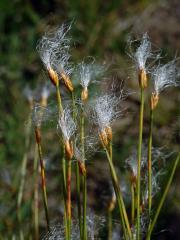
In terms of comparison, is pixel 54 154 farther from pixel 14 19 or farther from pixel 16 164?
pixel 14 19

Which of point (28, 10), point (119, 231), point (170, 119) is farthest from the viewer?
point (28, 10)

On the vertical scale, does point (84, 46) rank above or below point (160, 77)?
above

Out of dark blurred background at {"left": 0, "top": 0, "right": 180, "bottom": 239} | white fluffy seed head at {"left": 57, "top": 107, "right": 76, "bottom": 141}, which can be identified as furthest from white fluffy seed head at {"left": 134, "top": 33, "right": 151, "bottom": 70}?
dark blurred background at {"left": 0, "top": 0, "right": 180, "bottom": 239}

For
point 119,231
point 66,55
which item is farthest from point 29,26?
point 66,55

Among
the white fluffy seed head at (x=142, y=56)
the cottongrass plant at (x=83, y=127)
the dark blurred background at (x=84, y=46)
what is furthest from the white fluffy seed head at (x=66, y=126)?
the dark blurred background at (x=84, y=46)

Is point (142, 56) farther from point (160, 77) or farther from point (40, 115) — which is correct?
point (40, 115)

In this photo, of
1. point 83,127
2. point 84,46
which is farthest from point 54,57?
point 84,46

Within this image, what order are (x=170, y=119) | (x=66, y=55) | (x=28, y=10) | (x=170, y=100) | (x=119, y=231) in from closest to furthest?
(x=66, y=55) → (x=119, y=231) → (x=170, y=119) → (x=170, y=100) → (x=28, y=10)
